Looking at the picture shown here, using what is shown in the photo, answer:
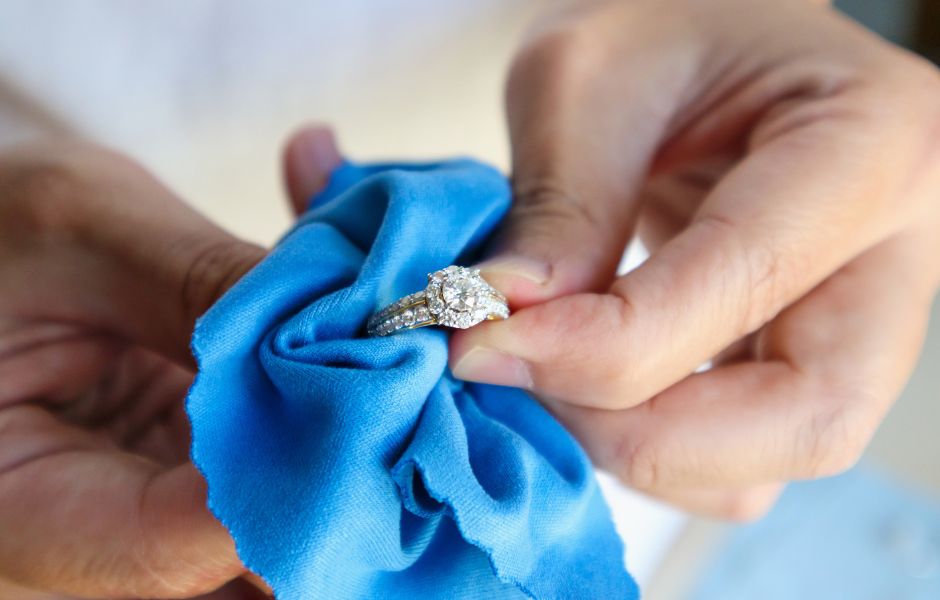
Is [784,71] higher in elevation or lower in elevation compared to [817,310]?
higher

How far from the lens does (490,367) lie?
620 mm

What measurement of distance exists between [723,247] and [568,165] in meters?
0.18

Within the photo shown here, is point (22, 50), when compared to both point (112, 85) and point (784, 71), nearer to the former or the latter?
point (112, 85)

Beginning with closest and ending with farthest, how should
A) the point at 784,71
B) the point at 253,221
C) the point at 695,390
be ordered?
1. the point at 695,390
2. the point at 784,71
3. the point at 253,221

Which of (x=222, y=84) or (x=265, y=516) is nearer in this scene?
(x=265, y=516)

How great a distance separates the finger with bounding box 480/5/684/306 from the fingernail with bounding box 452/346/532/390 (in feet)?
0.17

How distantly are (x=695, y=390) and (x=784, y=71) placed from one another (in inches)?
15.2

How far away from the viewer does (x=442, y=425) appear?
543mm

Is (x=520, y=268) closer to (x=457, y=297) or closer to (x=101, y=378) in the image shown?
(x=457, y=297)

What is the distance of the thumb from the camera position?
682mm

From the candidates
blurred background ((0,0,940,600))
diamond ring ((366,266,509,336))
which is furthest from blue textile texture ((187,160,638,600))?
blurred background ((0,0,940,600))

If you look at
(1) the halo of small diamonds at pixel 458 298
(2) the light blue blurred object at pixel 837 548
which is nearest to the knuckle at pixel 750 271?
(1) the halo of small diamonds at pixel 458 298

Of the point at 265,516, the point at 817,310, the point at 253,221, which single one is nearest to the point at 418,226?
the point at 265,516

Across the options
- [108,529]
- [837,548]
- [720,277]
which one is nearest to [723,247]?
[720,277]
